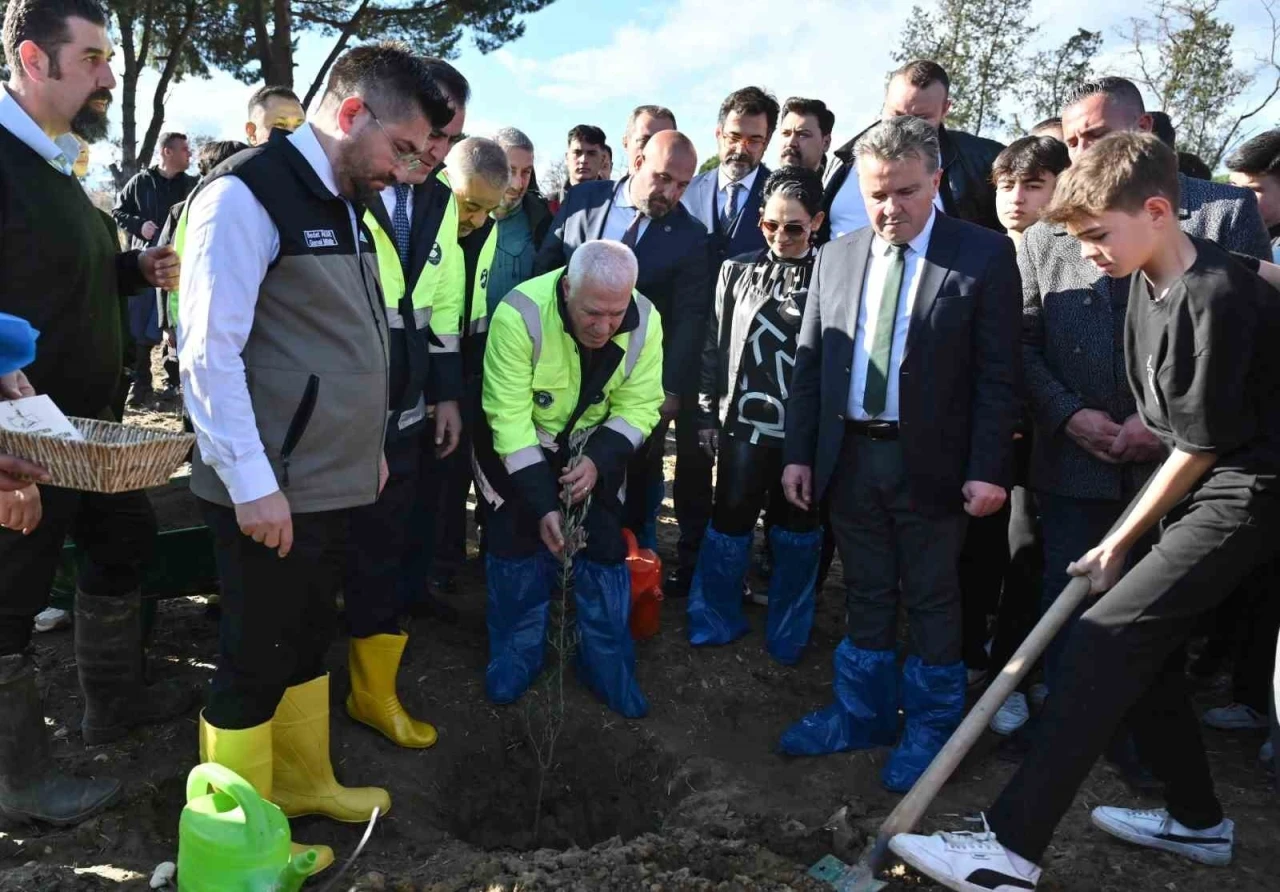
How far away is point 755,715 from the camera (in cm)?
415

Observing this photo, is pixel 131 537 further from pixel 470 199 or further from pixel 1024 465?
pixel 1024 465

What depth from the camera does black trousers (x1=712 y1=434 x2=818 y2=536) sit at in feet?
14.5

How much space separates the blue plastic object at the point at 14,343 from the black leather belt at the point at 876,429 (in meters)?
2.61

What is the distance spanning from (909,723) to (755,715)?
29.3 inches

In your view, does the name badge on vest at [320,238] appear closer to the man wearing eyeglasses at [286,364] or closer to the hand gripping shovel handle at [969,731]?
the man wearing eyeglasses at [286,364]

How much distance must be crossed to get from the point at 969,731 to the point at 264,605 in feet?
6.70

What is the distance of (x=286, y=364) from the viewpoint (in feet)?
8.61

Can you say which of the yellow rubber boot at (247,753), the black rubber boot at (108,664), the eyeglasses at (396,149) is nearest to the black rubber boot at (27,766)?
the black rubber boot at (108,664)

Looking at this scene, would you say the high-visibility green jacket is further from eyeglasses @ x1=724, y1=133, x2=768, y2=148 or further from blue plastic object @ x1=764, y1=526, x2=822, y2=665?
eyeglasses @ x1=724, y1=133, x2=768, y2=148

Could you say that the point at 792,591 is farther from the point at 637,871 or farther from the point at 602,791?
the point at 637,871

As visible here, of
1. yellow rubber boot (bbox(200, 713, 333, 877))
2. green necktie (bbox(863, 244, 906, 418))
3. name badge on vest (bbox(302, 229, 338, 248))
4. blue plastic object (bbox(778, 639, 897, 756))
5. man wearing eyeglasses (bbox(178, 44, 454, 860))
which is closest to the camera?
man wearing eyeglasses (bbox(178, 44, 454, 860))

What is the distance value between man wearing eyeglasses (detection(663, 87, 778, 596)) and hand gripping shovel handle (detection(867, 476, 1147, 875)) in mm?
2298

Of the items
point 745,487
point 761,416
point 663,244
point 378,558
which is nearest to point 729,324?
point 761,416

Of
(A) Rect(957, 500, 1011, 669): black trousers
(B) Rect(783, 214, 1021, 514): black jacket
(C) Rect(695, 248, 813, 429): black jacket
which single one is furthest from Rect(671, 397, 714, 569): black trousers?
(B) Rect(783, 214, 1021, 514): black jacket
